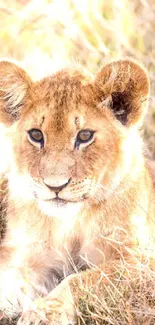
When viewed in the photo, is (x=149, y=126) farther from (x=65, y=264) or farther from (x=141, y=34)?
(x=65, y=264)


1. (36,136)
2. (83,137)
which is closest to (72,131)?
(83,137)

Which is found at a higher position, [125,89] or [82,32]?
[82,32]

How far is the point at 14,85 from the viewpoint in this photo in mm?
3594

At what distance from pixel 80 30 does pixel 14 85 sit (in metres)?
2.98

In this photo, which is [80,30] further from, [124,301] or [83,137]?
[124,301]

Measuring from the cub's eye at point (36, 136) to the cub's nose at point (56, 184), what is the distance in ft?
0.69

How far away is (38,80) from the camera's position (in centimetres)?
368

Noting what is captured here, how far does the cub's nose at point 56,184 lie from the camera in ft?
10.7

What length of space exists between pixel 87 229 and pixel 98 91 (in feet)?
2.06

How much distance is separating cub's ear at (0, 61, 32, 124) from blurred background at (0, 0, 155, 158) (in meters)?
2.38

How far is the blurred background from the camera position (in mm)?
6258

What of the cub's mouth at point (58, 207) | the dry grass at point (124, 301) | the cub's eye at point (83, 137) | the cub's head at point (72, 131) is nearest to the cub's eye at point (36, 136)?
the cub's head at point (72, 131)

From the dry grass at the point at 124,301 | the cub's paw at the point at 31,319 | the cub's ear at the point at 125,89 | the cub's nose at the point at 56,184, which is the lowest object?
the cub's paw at the point at 31,319

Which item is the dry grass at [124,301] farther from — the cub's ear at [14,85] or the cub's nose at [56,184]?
the cub's ear at [14,85]
